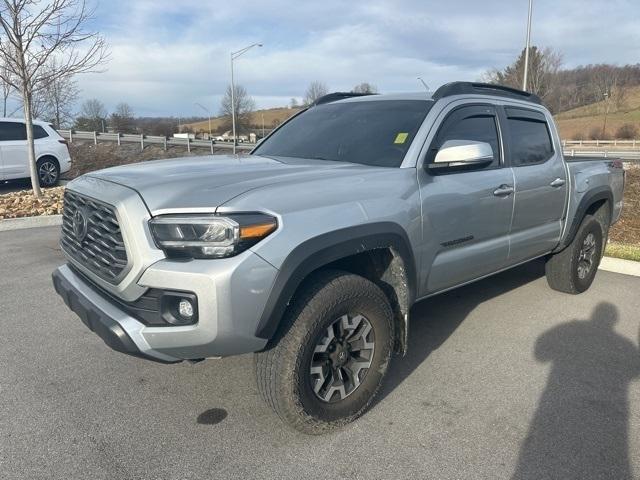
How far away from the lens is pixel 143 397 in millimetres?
3186

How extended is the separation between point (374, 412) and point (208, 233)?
149 cm

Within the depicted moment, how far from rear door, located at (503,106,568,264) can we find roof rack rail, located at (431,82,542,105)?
161 millimetres

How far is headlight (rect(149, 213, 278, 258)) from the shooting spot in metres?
2.37

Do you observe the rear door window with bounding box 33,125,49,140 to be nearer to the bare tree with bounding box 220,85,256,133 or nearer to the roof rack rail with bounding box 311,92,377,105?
the roof rack rail with bounding box 311,92,377,105

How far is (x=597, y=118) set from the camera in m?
62.8

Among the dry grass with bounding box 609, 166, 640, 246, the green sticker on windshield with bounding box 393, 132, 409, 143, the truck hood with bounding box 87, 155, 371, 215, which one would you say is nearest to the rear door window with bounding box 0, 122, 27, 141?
the truck hood with bounding box 87, 155, 371, 215

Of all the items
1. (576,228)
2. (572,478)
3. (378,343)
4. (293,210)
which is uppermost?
(293,210)

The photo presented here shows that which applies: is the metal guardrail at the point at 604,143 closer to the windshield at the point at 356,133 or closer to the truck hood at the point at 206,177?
the windshield at the point at 356,133

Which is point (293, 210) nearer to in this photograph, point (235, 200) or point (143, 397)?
point (235, 200)

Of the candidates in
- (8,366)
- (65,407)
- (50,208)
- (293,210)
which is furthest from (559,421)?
(50,208)

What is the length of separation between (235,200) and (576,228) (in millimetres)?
3685

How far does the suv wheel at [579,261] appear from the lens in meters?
4.98

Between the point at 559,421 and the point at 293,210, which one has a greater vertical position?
the point at 293,210

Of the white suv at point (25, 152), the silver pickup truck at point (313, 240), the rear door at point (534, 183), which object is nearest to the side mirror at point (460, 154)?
the silver pickup truck at point (313, 240)
